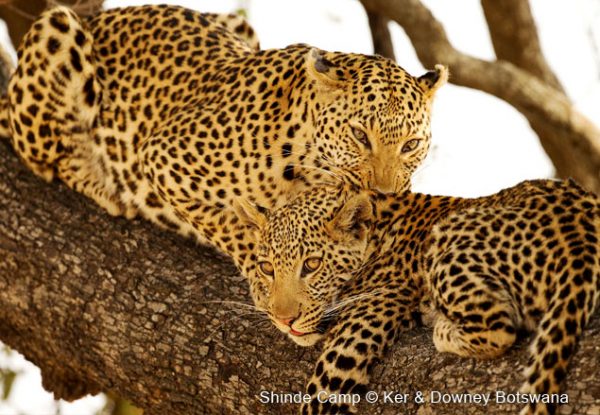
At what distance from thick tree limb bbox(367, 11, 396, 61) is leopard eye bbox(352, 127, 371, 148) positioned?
2071 mm

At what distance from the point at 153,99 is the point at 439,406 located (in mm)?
Answer: 3201

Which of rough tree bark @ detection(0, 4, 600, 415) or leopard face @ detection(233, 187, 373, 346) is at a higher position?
leopard face @ detection(233, 187, 373, 346)

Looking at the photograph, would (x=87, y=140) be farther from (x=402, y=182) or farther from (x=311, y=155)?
(x=402, y=182)

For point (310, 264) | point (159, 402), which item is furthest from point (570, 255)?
point (159, 402)

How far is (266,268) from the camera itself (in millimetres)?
6613

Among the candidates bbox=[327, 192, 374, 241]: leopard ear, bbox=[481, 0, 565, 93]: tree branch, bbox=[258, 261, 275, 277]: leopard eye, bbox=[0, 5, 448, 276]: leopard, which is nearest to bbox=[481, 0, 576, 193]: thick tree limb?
bbox=[481, 0, 565, 93]: tree branch

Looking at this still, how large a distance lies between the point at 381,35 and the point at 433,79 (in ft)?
5.95

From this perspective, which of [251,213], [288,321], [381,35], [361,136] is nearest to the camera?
[288,321]

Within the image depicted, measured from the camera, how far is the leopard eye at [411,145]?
7133mm

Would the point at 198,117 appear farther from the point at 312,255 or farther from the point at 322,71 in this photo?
the point at 312,255

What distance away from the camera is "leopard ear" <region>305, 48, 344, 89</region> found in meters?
7.10

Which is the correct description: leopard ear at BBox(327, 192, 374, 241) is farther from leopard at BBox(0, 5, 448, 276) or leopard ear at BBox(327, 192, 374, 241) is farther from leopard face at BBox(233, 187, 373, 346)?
leopard at BBox(0, 5, 448, 276)

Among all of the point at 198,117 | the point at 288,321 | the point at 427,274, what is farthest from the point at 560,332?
the point at 198,117

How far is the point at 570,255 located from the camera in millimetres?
5484
